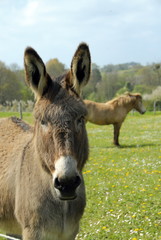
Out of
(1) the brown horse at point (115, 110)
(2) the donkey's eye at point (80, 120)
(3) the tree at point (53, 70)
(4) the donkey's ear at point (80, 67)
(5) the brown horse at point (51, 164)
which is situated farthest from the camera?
(1) the brown horse at point (115, 110)

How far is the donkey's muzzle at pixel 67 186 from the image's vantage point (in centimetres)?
250

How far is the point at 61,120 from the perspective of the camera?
2.77 meters

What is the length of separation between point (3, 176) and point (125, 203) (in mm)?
3480

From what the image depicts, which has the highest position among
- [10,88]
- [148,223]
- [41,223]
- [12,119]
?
[10,88]

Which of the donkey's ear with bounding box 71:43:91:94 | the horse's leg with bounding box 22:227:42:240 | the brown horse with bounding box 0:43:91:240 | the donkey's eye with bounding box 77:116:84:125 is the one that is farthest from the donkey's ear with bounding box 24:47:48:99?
the horse's leg with bounding box 22:227:42:240

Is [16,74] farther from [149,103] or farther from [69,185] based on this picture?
[69,185]

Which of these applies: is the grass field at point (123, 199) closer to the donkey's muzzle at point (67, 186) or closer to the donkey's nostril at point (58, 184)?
the donkey's muzzle at point (67, 186)

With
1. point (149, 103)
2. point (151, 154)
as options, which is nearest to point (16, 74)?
point (149, 103)

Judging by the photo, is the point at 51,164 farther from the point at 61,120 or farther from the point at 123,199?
the point at 123,199

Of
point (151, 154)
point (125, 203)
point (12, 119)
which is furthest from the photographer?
point (151, 154)

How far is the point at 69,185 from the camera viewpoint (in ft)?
8.29

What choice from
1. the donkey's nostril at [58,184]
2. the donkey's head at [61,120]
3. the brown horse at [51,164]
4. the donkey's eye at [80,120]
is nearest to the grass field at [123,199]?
the brown horse at [51,164]

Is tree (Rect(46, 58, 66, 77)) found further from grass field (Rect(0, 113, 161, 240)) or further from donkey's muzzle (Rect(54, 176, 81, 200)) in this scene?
grass field (Rect(0, 113, 161, 240))

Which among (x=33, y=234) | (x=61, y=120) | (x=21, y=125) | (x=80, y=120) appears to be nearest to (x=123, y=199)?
(x=21, y=125)
